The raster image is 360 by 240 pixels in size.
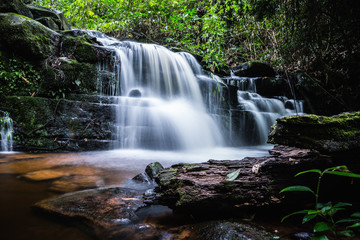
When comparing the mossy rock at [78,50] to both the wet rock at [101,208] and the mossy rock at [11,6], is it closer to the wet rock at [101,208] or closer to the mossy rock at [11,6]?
the mossy rock at [11,6]

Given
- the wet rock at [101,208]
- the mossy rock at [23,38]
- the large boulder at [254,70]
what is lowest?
the wet rock at [101,208]

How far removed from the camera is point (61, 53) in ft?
19.0

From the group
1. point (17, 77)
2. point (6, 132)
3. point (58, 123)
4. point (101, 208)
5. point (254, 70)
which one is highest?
point (254, 70)

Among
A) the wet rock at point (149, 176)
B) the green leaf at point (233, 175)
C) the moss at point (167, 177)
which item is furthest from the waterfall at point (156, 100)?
the green leaf at point (233, 175)

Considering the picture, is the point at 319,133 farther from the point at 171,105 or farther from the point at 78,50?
the point at 78,50

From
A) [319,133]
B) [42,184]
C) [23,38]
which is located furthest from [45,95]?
[319,133]

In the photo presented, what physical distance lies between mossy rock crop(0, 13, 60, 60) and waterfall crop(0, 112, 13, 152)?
1.72m

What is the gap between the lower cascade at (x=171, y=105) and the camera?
213 inches

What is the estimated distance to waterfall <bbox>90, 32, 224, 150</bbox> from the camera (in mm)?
5344

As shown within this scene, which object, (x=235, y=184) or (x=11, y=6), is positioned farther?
(x=11, y=6)

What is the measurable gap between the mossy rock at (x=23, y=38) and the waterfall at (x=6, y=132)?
1724 millimetres

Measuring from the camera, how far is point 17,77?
15.7 feet

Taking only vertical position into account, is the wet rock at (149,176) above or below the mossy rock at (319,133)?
below

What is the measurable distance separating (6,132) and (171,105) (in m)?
4.35
